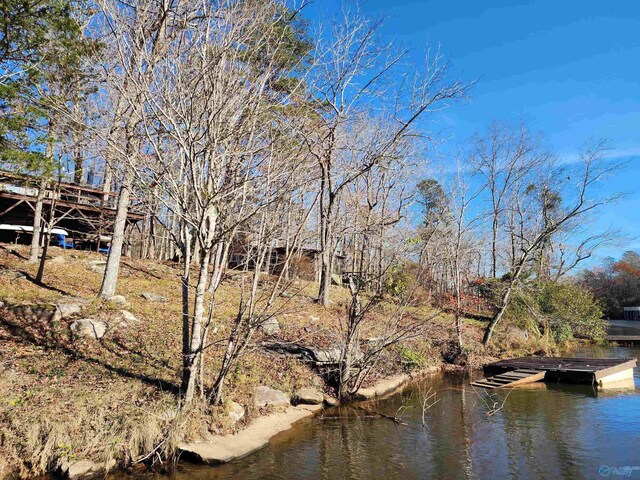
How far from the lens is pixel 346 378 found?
10172 millimetres

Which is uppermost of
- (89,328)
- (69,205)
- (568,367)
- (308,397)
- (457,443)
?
(69,205)

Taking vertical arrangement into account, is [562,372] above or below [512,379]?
above

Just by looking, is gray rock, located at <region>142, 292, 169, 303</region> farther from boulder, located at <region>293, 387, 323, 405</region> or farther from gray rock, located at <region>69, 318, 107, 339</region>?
boulder, located at <region>293, 387, 323, 405</region>

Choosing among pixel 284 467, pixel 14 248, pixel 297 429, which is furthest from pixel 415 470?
pixel 14 248

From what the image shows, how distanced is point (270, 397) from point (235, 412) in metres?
1.34

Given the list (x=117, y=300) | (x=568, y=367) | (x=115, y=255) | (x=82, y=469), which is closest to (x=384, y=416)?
(x=82, y=469)

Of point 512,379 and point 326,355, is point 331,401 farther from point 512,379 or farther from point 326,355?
point 512,379

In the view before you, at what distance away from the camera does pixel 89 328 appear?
8.70m

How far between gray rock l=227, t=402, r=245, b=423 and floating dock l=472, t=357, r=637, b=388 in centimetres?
763

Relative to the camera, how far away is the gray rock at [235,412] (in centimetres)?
728

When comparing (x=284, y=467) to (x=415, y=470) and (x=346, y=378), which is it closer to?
(x=415, y=470)

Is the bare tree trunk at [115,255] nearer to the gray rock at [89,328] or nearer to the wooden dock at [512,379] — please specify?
the gray rock at [89,328]

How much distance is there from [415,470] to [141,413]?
4.25 m

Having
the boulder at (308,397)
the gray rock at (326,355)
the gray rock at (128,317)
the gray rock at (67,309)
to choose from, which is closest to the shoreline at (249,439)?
the boulder at (308,397)
